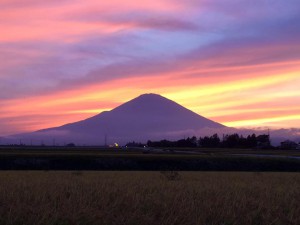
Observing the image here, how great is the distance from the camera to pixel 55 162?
51438mm

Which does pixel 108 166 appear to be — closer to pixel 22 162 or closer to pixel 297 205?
pixel 22 162

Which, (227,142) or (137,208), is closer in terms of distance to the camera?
(137,208)

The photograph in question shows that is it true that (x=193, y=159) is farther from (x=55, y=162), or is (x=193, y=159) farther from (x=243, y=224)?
(x=243, y=224)

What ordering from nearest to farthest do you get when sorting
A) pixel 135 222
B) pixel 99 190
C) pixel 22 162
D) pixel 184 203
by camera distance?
1. pixel 135 222
2. pixel 184 203
3. pixel 99 190
4. pixel 22 162

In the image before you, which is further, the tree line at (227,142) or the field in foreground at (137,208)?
the tree line at (227,142)

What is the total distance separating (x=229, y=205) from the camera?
463 inches

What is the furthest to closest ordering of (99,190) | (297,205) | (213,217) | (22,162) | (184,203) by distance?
(22,162), (99,190), (297,205), (184,203), (213,217)

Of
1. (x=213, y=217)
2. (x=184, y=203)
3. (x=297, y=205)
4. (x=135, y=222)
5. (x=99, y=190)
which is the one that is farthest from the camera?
(x=99, y=190)

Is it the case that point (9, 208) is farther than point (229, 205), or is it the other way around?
point (229, 205)

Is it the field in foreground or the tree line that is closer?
the field in foreground

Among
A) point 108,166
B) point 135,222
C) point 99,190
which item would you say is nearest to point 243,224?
point 135,222

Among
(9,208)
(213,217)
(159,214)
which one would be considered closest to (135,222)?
(159,214)

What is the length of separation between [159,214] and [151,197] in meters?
2.08

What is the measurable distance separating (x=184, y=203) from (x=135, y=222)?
2069 mm
